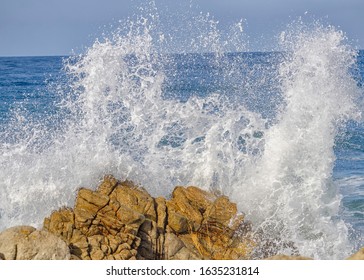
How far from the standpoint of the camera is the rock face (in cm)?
761

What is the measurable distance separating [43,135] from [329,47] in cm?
524

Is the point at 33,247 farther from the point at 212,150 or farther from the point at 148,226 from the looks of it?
the point at 212,150

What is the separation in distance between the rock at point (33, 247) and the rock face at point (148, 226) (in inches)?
10.3

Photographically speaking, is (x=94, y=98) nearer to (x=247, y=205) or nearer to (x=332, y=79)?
(x=247, y=205)

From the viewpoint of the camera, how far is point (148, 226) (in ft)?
26.1

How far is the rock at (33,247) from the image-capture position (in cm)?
676

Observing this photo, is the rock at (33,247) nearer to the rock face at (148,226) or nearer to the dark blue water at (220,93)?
the rock face at (148,226)

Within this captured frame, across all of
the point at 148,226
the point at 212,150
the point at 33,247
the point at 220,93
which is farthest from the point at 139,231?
the point at 220,93

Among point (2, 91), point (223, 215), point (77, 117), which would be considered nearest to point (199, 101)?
point (77, 117)

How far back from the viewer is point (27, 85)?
1211 inches

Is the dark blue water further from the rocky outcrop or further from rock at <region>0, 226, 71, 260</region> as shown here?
rock at <region>0, 226, 71, 260</region>

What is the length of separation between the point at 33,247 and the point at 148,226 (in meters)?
1.59

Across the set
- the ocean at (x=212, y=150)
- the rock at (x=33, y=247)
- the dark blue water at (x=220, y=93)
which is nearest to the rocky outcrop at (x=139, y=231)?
the rock at (x=33, y=247)

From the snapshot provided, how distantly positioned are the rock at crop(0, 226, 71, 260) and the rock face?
26cm
